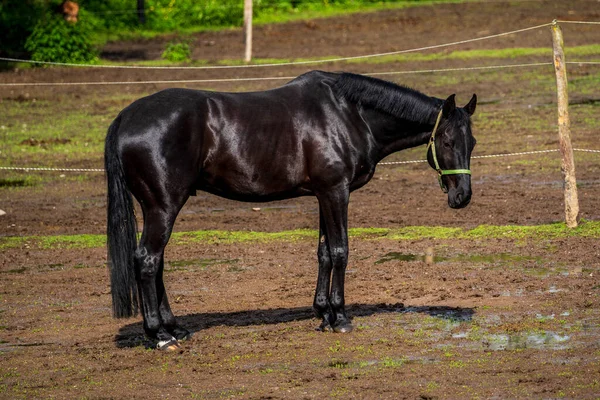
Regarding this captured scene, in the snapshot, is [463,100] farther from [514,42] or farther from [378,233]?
[378,233]

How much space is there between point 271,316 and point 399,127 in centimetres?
201

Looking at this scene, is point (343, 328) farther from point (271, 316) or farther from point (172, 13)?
point (172, 13)

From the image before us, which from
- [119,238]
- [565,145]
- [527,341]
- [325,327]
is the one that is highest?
[565,145]

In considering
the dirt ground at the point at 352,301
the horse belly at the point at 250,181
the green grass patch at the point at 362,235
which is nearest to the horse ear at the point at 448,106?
the horse belly at the point at 250,181

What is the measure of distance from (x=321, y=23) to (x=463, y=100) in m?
10.8

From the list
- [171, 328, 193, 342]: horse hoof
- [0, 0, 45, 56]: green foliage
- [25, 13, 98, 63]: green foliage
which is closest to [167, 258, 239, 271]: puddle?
[171, 328, 193, 342]: horse hoof

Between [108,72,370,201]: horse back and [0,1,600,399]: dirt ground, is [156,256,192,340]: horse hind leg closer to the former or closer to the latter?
[0,1,600,399]: dirt ground

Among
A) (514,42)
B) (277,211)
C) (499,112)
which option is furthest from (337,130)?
(514,42)

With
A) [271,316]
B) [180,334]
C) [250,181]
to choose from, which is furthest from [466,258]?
[180,334]

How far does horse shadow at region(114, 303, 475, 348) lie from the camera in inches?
331

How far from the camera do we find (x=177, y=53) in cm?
2339

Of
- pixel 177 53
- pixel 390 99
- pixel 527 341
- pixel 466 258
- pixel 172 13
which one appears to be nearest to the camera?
pixel 527 341

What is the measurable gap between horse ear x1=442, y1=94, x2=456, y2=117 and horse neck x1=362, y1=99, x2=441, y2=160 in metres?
0.15

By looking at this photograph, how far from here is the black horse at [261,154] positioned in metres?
7.75
